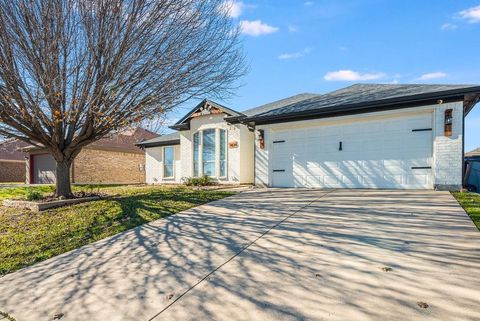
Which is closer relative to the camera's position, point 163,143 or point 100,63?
point 100,63

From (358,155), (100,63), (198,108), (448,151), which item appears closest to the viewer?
(100,63)

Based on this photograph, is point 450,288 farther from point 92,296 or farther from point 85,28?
point 85,28

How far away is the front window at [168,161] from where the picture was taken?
16438 mm

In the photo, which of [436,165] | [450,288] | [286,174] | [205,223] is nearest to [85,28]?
[205,223]

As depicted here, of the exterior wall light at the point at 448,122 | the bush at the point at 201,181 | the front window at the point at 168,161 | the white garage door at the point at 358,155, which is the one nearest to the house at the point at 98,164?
the front window at the point at 168,161

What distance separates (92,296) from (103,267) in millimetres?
857

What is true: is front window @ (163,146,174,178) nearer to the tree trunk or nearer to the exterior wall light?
the tree trunk

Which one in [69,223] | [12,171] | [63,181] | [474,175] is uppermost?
[63,181]

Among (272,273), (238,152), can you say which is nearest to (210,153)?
(238,152)

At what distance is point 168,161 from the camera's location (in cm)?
1661

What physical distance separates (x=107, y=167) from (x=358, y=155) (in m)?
19.4

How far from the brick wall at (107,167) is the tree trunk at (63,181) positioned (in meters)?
11.9

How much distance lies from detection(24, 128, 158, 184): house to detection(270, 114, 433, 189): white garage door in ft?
45.2

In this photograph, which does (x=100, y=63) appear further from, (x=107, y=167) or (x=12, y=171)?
(x=12, y=171)
